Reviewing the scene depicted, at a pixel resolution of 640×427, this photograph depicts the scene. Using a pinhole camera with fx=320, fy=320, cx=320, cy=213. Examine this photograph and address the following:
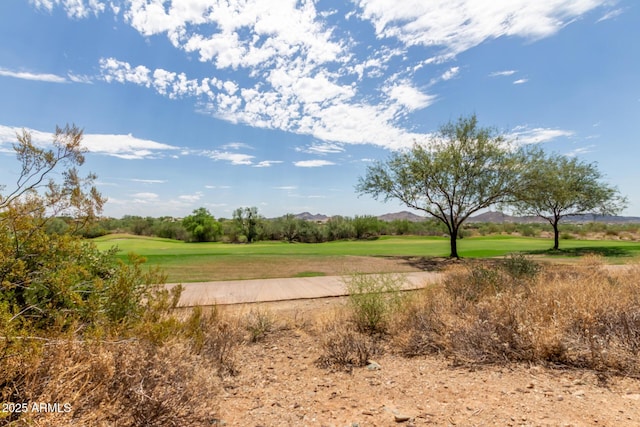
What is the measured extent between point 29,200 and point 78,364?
201 cm

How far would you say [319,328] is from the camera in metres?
6.48

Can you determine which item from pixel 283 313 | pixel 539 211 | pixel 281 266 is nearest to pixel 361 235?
pixel 539 211

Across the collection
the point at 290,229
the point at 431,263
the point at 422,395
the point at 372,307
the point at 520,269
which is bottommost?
the point at 431,263

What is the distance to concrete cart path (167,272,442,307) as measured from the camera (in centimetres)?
938

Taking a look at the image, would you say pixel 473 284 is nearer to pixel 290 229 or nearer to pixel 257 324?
pixel 257 324

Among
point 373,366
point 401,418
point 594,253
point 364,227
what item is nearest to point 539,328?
point 373,366

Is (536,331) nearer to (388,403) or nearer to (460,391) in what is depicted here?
(460,391)

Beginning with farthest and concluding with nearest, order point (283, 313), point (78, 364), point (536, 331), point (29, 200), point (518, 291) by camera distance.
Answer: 1. point (283, 313)
2. point (518, 291)
3. point (536, 331)
4. point (29, 200)
5. point (78, 364)

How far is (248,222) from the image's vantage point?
66.1 m

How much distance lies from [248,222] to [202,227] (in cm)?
897

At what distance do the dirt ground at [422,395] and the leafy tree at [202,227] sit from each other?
6225cm

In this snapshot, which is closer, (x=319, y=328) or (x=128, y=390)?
(x=128, y=390)

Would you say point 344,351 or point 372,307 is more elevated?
point 372,307

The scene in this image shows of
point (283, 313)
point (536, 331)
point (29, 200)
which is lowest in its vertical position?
point (283, 313)
